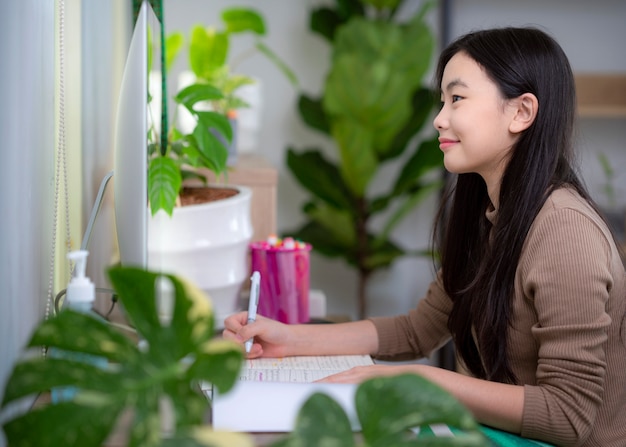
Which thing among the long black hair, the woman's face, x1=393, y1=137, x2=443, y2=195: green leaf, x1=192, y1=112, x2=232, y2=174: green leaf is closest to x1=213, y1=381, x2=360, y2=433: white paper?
the long black hair

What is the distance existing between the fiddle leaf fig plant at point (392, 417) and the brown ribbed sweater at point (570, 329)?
52 cm

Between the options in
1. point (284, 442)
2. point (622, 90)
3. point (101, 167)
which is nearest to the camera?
point (284, 442)

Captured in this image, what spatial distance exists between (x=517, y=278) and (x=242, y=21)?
1497 mm

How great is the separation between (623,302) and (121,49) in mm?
1500

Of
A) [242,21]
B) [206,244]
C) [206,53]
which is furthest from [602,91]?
[206,244]

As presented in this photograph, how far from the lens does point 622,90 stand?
10.0ft

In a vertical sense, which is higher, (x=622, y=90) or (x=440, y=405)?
(x=622, y=90)

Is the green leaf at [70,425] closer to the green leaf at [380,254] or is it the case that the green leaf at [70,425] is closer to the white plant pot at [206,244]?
the white plant pot at [206,244]

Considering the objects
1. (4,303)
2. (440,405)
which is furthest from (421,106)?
(440,405)

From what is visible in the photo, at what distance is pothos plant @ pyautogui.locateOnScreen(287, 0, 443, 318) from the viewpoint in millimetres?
2846

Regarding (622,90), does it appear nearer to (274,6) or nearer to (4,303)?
(274,6)

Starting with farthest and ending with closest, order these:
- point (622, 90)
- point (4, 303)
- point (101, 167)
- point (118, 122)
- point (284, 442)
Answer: point (622, 90) < point (101, 167) < point (118, 122) < point (4, 303) < point (284, 442)

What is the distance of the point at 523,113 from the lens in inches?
46.4

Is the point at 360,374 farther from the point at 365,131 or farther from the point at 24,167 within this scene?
the point at 365,131
